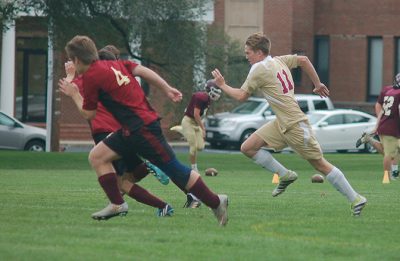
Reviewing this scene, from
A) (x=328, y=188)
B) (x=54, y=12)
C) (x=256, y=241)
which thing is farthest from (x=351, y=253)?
(x=54, y=12)

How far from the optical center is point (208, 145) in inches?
1759

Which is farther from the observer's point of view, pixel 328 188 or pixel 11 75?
pixel 11 75

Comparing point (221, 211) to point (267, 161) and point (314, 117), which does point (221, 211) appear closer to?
point (267, 161)

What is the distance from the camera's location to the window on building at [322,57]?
51.8 m

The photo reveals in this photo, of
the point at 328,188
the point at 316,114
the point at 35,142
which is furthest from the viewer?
the point at 316,114

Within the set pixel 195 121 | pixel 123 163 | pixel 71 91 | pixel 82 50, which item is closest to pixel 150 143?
pixel 82 50

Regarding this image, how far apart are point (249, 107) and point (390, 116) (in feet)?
67.4

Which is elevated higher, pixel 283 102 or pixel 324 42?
pixel 324 42

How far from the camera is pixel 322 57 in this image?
52.0 m

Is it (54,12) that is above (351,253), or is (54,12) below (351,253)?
above

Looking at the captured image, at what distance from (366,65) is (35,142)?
57.2ft

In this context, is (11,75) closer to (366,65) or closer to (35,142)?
(35,142)

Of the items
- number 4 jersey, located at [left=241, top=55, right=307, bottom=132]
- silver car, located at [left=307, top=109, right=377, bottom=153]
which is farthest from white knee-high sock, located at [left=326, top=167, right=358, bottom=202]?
silver car, located at [left=307, top=109, right=377, bottom=153]

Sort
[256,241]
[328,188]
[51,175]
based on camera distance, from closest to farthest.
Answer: [256,241] < [328,188] < [51,175]
